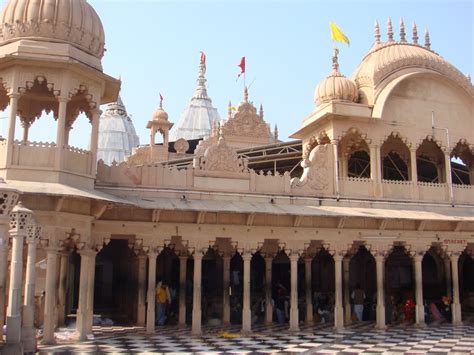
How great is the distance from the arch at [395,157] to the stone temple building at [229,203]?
0.07m

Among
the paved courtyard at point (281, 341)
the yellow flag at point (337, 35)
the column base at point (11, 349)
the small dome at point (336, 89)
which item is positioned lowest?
the paved courtyard at point (281, 341)

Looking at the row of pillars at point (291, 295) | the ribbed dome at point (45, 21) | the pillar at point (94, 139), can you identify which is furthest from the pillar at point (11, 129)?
the row of pillars at point (291, 295)

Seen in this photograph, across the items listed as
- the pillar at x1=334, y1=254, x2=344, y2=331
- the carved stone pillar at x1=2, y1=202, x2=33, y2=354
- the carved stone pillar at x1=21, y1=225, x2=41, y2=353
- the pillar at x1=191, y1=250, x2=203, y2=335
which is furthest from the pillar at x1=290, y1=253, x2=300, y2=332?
the carved stone pillar at x1=2, y1=202, x2=33, y2=354

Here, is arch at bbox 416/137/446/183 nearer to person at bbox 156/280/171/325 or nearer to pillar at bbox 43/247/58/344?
person at bbox 156/280/171/325

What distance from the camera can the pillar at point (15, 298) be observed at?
9594mm

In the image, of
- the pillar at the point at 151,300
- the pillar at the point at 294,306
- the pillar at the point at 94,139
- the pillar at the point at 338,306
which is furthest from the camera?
the pillar at the point at 338,306

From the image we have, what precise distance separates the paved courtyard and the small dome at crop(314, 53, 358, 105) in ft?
23.0

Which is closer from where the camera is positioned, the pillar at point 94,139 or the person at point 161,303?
the pillar at point 94,139

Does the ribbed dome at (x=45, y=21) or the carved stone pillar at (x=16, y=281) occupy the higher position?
the ribbed dome at (x=45, y=21)

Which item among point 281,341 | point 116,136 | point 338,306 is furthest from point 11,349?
point 116,136

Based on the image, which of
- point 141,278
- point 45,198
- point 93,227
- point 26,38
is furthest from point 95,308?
point 26,38

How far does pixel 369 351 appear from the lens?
39.9 ft

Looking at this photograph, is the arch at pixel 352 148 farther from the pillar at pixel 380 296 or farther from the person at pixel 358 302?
the person at pixel 358 302

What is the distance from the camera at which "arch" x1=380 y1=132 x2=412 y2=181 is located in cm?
1873
